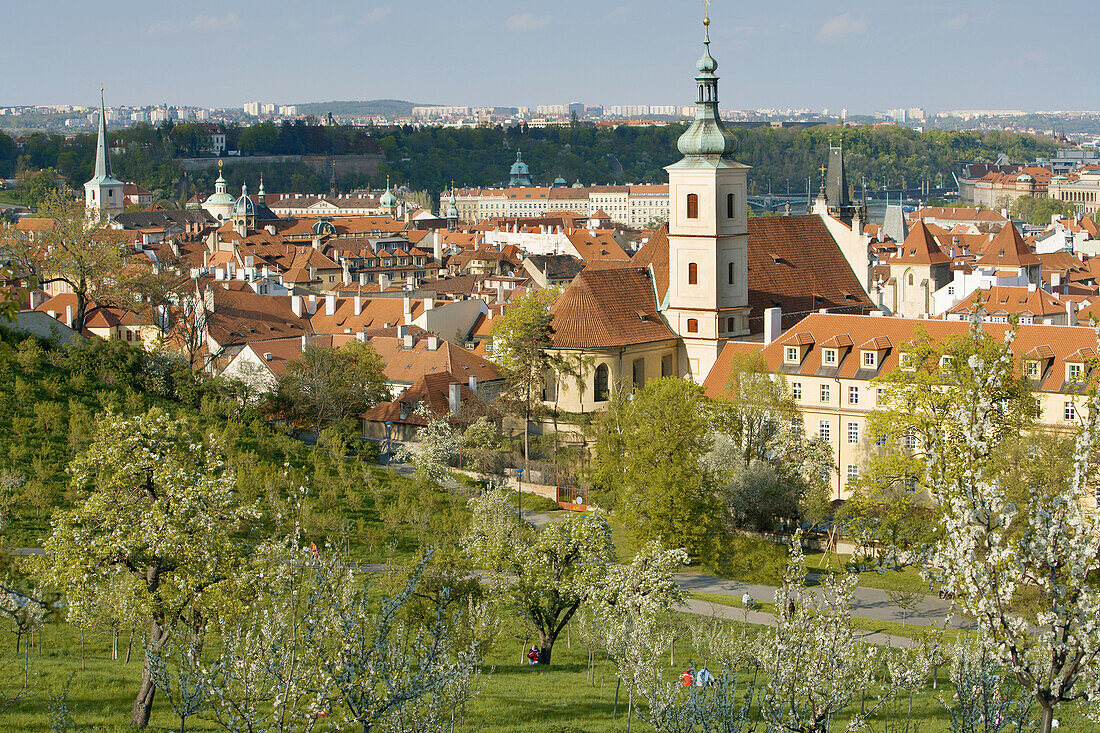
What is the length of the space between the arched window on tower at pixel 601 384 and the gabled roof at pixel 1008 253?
38.1m

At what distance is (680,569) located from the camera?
37.8 metres

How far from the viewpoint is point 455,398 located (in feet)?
168

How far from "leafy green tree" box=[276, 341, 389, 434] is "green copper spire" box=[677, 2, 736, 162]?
46.4 ft

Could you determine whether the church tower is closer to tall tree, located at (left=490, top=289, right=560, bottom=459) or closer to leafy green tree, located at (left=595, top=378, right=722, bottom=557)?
tall tree, located at (left=490, top=289, right=560, bottom=459)

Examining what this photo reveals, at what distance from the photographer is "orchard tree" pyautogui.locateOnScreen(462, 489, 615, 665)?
90.2ft

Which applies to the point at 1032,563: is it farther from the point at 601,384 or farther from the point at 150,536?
the point at 601,384

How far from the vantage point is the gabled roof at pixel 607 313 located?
53.5 m

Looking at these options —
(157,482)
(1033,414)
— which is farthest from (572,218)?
(157,482)

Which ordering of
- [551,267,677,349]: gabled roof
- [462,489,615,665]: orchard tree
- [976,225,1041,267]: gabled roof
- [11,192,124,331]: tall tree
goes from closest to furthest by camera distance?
[462,489,615,665]: orchard tree → [11,192,124,331]: tall tree → [551,267,677,349]: gabled roof → [976,225,1041,267]: gabled roof

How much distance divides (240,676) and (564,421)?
36796mm

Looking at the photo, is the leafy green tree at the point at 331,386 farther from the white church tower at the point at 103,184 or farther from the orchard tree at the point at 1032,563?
the white church tower at the point at 103,184

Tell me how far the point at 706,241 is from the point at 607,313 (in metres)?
4.61

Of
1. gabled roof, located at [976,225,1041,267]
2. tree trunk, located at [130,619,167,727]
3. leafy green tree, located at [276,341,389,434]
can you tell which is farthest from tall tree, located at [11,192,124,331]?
gabled roof, located at [976,225,1041,267]

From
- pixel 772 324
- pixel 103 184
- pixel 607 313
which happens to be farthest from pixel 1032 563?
pixel 103 184
